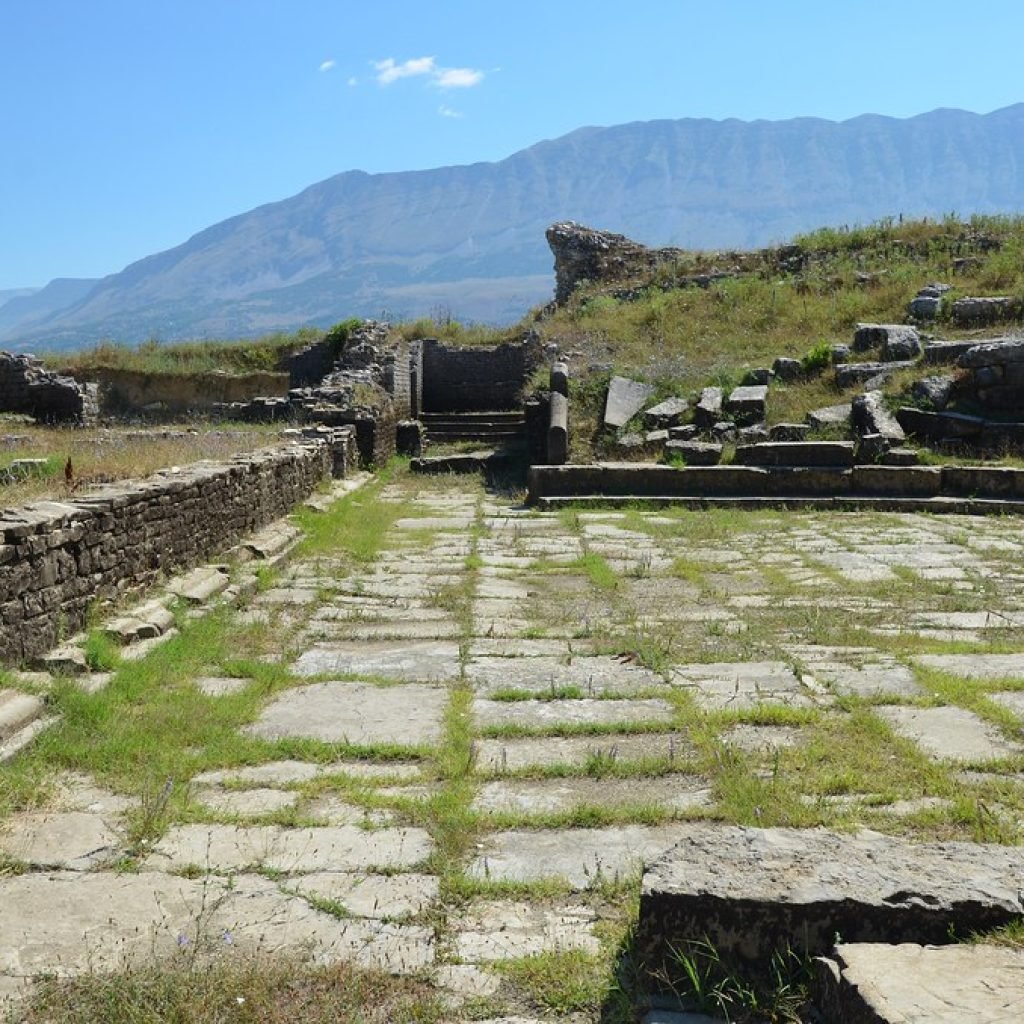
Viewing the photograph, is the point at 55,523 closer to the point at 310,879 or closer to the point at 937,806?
the point at 310,879

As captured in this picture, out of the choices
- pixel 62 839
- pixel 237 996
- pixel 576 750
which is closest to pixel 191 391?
pixel 576 750

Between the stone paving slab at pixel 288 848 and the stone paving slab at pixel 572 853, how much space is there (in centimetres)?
A: 25

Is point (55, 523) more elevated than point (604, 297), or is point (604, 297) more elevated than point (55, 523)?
point (604, 297)

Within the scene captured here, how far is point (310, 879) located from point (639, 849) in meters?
1.09

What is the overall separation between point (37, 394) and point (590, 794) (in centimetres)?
1978

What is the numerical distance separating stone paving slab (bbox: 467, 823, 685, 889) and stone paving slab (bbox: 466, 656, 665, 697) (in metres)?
1.61

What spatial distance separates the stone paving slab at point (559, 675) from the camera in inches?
217

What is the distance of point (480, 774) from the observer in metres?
4.35

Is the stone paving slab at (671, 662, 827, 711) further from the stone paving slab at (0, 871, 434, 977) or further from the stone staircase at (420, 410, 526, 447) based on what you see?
the stone staircase at (420, 410, 526, 447)

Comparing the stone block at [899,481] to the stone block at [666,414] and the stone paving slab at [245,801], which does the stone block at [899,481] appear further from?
the stone paving slab at [245,801]

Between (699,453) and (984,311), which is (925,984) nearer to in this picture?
(699,453)

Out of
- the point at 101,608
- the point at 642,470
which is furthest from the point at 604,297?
the point at 101,608

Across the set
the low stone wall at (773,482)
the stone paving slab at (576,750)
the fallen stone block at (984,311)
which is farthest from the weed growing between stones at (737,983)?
the fallen stone block at (984,311)

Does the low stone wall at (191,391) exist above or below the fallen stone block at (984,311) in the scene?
below
